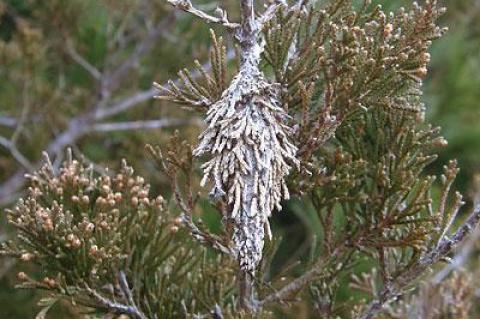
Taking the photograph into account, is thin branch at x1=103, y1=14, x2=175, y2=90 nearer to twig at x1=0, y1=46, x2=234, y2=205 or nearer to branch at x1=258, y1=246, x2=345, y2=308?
twig at x1=0, y1=46, x2=234, y2=205

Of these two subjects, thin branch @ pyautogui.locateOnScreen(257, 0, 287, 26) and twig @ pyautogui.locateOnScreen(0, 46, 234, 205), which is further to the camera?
twig @ pyautogui.locateOnScreen(0, 46, 234, 205)

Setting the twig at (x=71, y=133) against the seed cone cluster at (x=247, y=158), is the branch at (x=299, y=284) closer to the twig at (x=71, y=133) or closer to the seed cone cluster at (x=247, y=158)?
the seed cone cluster at (x=247, y=158)

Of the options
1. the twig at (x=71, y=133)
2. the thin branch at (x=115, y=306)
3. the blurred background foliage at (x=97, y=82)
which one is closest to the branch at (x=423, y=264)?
the thin branch at (x=115, y=306)

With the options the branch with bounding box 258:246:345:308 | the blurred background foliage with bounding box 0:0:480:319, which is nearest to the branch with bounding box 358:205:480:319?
the branch with bounding box 258:246:345:308

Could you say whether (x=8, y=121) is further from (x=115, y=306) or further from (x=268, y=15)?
(x=268, y=15)

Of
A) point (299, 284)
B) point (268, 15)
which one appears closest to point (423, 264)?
point (299, 284)

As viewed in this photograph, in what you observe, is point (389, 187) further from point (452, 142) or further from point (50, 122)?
point (452, 142)
